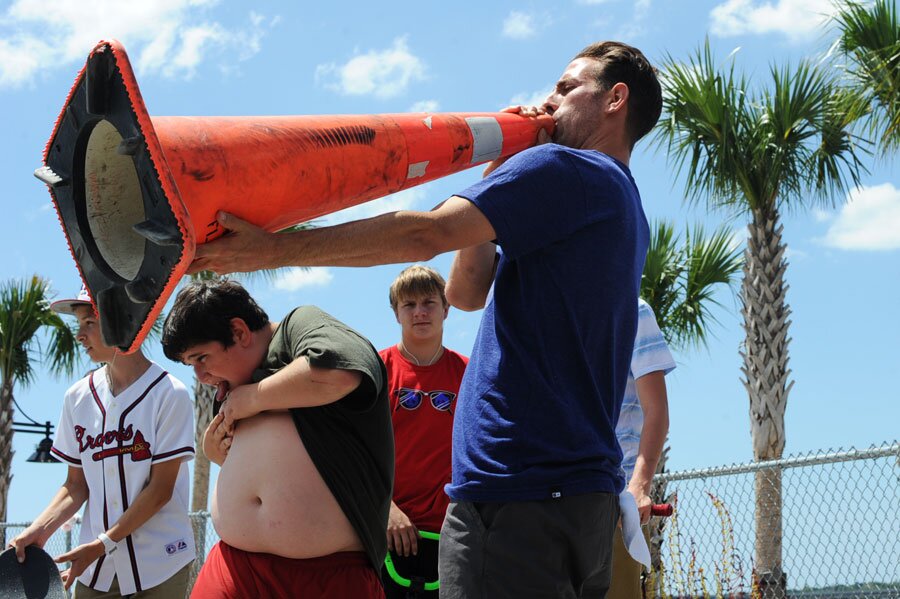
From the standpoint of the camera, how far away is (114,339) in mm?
2139

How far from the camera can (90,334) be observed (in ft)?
16.2

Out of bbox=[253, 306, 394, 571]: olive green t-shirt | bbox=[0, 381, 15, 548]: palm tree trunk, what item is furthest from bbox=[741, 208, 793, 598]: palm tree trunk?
bbox=[0, 381, 15, 548]: palm tree trunk

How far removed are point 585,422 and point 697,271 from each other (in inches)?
502

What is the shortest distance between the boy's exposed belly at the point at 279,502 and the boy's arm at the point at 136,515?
1597 millimetres

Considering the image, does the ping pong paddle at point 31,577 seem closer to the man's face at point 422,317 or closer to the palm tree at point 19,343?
the man's face at point 422,317

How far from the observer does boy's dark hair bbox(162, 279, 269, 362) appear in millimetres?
3154

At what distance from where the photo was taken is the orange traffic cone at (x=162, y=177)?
194 centimetres

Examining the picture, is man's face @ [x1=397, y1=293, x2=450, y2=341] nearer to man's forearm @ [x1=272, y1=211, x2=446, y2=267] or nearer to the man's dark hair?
the man's dark hair

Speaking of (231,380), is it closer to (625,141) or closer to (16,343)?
(625,141)

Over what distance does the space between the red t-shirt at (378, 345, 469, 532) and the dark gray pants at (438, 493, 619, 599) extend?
1910 millimetres

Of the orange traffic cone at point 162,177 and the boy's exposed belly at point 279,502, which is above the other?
the orange traffic cone at point 162,177

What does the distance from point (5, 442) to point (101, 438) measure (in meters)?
16.2

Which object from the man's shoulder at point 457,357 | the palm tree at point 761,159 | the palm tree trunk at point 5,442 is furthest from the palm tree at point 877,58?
the palm tree trunk at point 5,442

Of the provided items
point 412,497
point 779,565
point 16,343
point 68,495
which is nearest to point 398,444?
point 412,497
